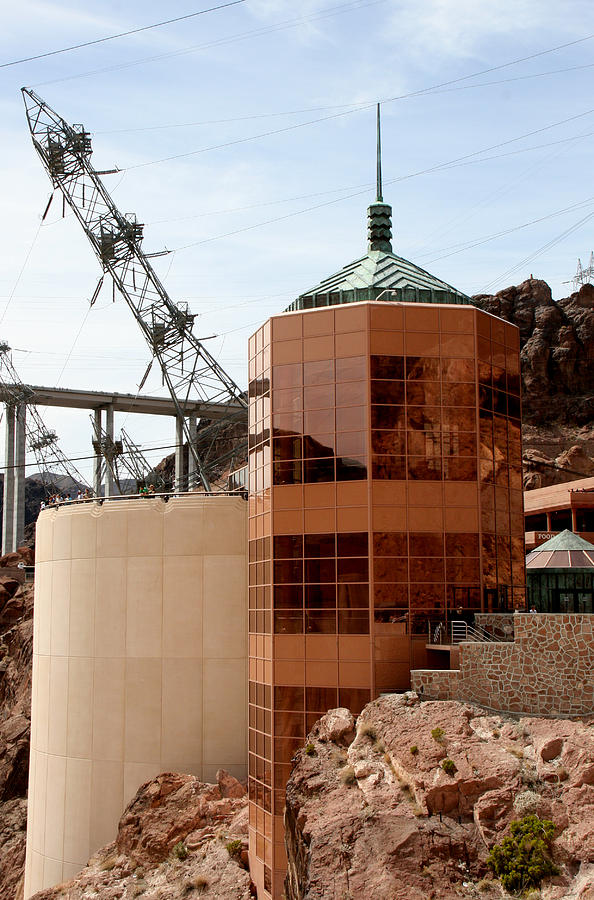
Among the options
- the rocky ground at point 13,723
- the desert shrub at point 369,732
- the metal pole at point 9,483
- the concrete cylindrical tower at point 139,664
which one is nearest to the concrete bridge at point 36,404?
the metal pole at point 9,483

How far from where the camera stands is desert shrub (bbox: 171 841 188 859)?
35031 millimetres

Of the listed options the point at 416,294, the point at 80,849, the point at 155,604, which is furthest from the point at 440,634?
the point at 80,849

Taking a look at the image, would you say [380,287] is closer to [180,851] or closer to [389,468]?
[389,468]

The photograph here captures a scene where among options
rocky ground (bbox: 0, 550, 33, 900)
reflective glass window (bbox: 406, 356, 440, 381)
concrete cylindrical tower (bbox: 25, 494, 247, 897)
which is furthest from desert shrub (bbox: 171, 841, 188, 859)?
rocky ground (bbox: 0, 550, 33, 900)

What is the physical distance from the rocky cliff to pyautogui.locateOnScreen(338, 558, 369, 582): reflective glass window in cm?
6186

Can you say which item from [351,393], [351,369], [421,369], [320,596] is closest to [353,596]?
[320,596]

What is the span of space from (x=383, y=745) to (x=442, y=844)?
448 centimetres

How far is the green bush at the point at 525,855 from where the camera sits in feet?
68.9

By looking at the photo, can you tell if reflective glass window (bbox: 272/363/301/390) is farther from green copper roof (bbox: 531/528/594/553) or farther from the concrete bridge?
the concrete bridge

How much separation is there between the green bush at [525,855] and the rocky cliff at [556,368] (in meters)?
71.6

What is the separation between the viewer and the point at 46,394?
92.7m

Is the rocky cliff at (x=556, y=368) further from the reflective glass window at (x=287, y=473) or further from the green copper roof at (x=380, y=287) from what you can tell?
the reflective glass window at (x=287, y=473)

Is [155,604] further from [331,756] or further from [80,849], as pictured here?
[331,756]

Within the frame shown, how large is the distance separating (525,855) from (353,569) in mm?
12386
